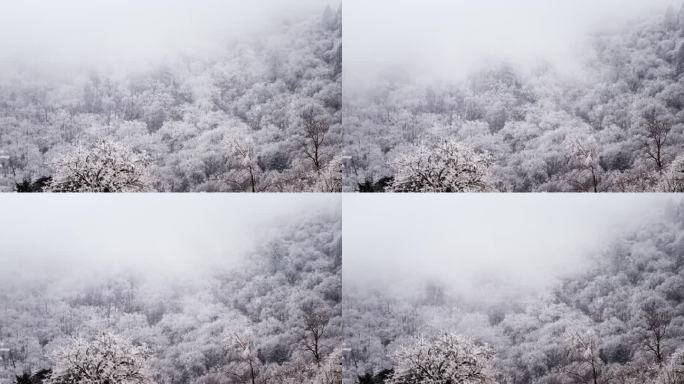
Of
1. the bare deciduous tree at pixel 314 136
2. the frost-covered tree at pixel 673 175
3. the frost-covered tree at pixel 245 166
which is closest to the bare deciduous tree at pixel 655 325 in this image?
the frost-covered tree at pixel 673 175

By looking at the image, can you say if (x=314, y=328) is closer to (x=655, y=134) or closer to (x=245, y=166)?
(x=245, y=166)

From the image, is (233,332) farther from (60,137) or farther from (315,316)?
(60,137)

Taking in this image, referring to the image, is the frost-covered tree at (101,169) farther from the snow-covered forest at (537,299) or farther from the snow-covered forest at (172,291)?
the snow-covered forest at (537,299)

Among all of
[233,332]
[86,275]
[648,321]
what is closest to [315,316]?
[233,332]

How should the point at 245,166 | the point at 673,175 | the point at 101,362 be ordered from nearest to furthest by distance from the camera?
1. the point at 101,362
2. the point at 245,166
3. the point at 673,175

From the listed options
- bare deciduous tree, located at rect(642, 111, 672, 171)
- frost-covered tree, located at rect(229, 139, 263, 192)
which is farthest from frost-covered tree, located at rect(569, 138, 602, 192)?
frost-covered tree, located at rect(229, 139, 263, 192)

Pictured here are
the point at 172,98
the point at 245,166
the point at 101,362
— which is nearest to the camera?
the point at 101,362

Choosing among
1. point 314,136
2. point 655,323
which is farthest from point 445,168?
point 655,323
